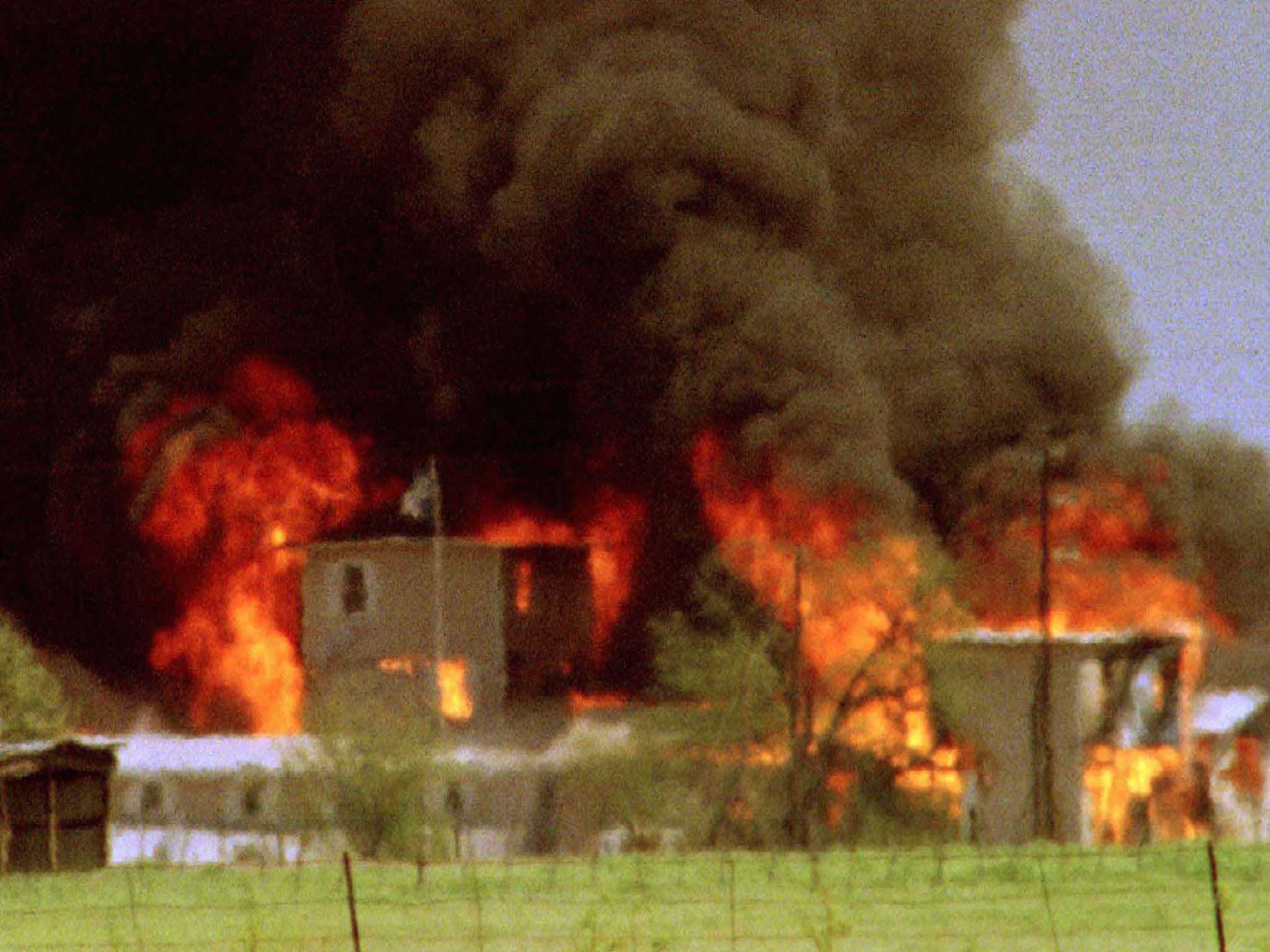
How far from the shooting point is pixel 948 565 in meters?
37.4

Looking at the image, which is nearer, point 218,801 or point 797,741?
point 797,741

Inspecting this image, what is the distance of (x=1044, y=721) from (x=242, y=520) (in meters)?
A: 26.2

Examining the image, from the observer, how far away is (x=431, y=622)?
1919 inches

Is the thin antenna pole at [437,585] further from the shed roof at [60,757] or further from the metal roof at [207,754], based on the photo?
the shed roof at [60,757]

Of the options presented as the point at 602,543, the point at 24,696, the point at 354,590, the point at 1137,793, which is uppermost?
the point at 602,543

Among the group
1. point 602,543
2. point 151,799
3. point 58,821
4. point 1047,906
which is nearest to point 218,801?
point 151,799

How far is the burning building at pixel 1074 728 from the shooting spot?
125 feet

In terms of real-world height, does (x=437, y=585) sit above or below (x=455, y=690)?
above

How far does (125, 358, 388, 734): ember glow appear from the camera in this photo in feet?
173

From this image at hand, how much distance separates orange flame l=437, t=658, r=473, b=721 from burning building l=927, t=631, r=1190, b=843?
1228 cm

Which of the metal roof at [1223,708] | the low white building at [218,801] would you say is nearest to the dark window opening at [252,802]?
the low white building at [218,801]

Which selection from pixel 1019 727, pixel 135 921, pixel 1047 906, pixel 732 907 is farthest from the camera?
pixel 1019 727

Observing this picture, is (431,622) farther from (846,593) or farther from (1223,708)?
(1223,708)

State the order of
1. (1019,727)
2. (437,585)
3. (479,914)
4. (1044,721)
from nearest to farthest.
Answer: (479,914) < (1044,721) < (1019,727) < (437,585)
